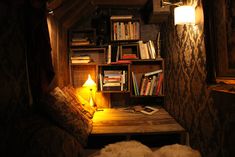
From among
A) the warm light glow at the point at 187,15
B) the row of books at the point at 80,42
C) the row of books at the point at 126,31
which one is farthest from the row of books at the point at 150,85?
the warm light glow at the point at 187,15

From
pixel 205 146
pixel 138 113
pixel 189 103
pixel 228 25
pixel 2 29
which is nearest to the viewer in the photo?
pixel 228 25

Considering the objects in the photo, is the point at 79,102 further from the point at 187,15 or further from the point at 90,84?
the point at 187,15

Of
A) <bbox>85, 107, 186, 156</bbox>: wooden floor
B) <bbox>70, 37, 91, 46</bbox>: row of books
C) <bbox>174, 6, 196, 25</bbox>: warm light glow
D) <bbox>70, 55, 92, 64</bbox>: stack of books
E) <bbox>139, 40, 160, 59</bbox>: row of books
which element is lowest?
<bbox>85, 107, 186, 156</bbox>: wooden floor

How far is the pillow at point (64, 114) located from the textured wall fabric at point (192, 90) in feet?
3.47

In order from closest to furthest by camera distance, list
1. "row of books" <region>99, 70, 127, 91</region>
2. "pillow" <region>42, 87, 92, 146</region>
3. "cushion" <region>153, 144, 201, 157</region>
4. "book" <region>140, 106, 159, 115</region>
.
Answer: "cushion" <region>153, 144, 201, 157</region>
"pillow" <region>42, 87, 92, 146</region>
"book" <region>140, 106, 159, 115</region>
"row of books" <region>99, 70, 127, 91</region>

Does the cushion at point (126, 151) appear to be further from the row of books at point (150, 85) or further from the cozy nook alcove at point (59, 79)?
the row of books at point (150, 85)

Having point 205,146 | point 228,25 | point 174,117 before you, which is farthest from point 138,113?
point 228,25

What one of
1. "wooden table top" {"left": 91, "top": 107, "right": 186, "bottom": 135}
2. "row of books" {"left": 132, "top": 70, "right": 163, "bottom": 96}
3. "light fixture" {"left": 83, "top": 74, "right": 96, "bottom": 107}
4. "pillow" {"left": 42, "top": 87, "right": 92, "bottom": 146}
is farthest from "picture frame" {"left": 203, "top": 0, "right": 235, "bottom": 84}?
"light fixture" {"left": 83, "top": 74, "right": 96, "bottom": 107}

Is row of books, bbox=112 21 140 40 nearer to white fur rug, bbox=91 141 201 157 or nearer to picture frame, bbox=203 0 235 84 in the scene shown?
picture frame, bbox=203 0 235 84

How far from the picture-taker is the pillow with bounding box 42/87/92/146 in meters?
1.74

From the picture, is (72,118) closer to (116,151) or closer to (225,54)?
(116,151)

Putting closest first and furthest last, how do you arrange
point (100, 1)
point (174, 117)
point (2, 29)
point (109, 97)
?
point (2, 29) → point (174, 117) → point (100, 1) → point (109, 97)

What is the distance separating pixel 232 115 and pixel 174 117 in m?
1.43

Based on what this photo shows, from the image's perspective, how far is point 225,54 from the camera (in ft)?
4.25
